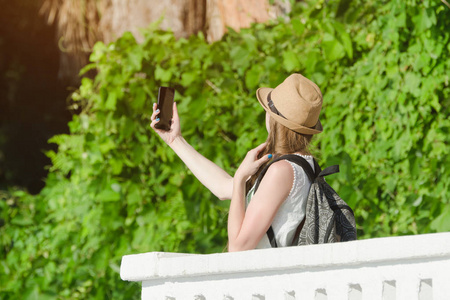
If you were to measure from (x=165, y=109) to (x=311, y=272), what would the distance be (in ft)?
3.48

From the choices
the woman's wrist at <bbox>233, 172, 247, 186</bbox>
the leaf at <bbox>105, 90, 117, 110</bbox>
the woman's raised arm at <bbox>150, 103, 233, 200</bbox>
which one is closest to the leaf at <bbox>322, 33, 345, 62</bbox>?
the leaf at <bbox>105, 90, 117, 110</bbox>

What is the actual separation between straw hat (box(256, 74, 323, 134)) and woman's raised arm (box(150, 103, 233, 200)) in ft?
1.38

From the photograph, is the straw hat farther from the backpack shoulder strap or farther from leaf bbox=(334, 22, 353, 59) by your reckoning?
leaf bbox=(334, 22, 353, 59)

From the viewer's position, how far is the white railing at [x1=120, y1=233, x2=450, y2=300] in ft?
4.83

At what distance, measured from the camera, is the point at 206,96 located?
4.20m

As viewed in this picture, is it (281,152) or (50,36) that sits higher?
(281,152)

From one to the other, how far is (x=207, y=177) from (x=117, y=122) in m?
2.03

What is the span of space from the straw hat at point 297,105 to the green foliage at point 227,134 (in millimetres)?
1344

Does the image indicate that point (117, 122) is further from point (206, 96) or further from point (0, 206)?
point (0, 206)

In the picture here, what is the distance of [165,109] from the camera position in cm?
254

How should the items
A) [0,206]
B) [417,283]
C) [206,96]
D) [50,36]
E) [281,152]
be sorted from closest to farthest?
[417,283] → [281,152] → [206,96] → [0,206] → [50,36]

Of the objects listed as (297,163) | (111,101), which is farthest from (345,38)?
(297,163)

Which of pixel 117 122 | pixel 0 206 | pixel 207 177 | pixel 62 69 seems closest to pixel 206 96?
pixel 117 122

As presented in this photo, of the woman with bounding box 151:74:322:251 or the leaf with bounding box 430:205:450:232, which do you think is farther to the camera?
the leaf with bounding box 430:205:450:232
